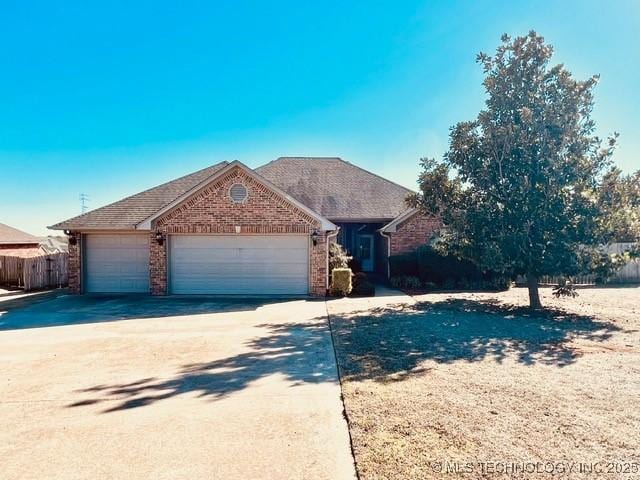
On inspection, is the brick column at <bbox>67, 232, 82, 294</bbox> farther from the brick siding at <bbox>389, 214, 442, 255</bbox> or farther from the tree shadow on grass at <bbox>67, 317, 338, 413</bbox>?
the brick siding at <bbox>389, 214, 442, 255</bbox>

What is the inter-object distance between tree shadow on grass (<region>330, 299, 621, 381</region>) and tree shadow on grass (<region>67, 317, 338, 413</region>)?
0.46m

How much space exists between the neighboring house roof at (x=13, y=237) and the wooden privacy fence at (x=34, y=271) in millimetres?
6944

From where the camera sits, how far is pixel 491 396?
4.60 metres

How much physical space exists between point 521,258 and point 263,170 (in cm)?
1567

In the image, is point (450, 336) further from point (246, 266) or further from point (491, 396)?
point (246, 266)

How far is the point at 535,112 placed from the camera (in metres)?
10.0

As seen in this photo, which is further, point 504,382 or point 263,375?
point 263,375

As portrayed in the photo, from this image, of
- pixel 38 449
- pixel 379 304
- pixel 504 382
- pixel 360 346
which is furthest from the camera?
pixel 379 304

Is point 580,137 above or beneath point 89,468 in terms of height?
above

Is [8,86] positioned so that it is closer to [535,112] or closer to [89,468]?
[89,468]

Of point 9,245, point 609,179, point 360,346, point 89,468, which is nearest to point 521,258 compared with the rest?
point 609,179

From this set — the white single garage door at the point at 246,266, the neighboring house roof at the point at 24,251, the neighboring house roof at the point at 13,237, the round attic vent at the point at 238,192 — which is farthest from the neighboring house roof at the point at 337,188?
the neighboring house roof at the point at 13,237

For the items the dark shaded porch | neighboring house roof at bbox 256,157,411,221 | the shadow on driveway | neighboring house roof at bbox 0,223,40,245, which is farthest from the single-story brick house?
neighboring house roof at bbox 0,223,40,245

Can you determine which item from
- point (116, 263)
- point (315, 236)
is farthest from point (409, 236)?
point (116, 263)
